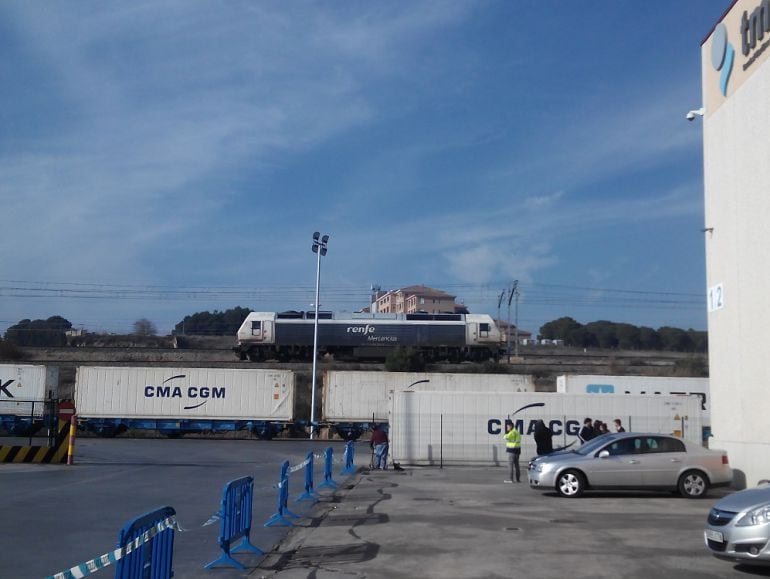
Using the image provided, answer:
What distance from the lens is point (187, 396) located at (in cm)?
3953

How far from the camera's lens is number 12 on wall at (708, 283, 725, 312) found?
18427mm

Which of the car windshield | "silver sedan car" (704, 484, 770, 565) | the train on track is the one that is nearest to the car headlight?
"silver sedan car" (704, 484, 770, 565)

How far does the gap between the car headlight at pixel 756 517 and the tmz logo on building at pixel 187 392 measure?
33149 mm

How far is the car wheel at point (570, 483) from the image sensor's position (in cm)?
1605

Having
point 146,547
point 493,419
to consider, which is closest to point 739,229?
point 493,419

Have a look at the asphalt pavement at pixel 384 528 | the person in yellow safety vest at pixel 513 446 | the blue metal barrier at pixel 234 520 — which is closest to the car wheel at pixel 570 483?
the asphalt pavement at pixel 384 528

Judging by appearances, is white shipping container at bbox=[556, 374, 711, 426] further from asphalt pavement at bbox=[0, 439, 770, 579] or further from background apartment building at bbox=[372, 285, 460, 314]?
background apartment building at bbox=[372, 285, 460, 314]

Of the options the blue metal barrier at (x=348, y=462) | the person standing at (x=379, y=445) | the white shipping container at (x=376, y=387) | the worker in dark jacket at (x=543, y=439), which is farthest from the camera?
the white shipping container at (x=376, y=387)

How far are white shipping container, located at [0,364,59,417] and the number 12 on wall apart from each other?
109ft

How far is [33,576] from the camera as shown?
28.2ft

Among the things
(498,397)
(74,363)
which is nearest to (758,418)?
(498,397)

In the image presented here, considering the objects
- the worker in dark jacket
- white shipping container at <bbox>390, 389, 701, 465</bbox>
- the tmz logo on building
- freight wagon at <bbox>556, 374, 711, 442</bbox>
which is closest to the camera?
the worker in dark jacket

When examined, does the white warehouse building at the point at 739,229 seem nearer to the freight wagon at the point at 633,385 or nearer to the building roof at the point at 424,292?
the freight wagon at the point at 633,385

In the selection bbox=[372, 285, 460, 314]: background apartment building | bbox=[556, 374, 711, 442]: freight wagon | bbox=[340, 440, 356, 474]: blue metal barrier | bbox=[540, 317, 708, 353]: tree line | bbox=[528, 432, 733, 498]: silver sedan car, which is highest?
bbox=[372, 285, 460, 314]: background apartment building
